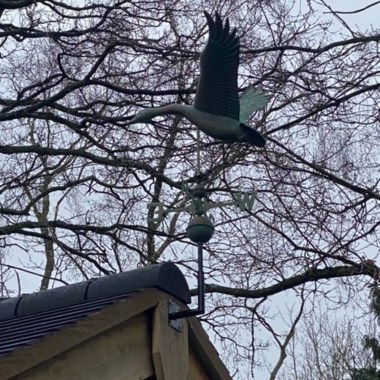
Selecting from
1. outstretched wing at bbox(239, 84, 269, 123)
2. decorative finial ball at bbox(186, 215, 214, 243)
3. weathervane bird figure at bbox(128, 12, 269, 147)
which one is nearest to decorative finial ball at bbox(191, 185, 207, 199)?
decorative finial ball at bbox(186, 215, 214, 243)

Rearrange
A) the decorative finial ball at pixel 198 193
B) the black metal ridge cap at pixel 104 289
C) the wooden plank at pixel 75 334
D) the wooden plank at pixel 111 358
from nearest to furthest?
the wooden plank at pixel 75 334
the wooden plank at pixel 111 358
the black metal ridge cap at pixel 104 289
the decorative finial ball at pixel 198 193

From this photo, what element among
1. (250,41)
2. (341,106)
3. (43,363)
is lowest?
(43,363)

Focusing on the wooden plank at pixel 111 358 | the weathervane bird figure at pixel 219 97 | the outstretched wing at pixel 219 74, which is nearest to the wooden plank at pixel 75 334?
the wooden plank at pixel 111 358

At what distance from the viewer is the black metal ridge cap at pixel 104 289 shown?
14.2ft

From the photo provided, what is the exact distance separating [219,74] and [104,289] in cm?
128

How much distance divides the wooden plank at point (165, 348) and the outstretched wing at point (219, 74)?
3.76 ft

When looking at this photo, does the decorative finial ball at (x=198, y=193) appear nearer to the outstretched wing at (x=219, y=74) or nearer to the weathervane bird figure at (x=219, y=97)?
the weathervane bird figure at (x=219, y=97)

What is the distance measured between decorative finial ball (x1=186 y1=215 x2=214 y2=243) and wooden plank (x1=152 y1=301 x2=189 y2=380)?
473 millimetres

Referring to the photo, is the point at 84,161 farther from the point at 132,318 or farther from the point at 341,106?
the point at 132,318

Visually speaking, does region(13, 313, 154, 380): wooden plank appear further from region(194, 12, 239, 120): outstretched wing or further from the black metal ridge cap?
region(194, 12, 239, 120): outstretched wing

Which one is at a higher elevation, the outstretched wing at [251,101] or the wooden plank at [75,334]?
the outstretched wing at [251,101]

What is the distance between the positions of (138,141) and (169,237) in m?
1.11

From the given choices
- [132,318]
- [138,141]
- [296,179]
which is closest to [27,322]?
[132,318]

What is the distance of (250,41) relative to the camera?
953 centimetres
